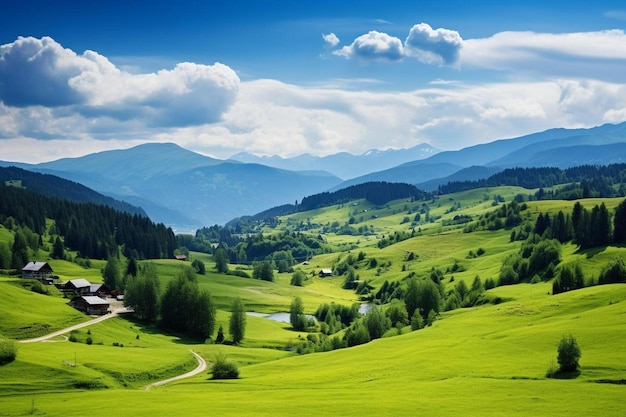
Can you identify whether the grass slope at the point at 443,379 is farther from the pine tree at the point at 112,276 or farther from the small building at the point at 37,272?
the small building at the point at 37,272

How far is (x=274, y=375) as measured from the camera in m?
96.2

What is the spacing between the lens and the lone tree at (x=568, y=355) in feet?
239

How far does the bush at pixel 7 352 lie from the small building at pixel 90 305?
174ft

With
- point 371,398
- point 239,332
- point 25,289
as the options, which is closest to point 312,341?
point 239,332

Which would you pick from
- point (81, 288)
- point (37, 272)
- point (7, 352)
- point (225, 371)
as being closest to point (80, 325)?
point (81, 288)

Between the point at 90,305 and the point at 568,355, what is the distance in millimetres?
101963

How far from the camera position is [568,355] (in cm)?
7288

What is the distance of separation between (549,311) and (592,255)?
5999 centimetres

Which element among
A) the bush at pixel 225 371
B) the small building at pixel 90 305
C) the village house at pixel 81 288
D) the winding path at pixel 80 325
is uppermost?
the village house at pixel 81 288

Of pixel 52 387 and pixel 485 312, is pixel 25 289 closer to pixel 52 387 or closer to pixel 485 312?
pixel 52 387

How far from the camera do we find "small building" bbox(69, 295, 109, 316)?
141 m

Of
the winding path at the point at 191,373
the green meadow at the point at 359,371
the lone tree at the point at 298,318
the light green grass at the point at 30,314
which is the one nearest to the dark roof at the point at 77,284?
the light green grass at the point at 30,314

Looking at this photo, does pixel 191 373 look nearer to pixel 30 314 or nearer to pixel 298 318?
pixel 30 314

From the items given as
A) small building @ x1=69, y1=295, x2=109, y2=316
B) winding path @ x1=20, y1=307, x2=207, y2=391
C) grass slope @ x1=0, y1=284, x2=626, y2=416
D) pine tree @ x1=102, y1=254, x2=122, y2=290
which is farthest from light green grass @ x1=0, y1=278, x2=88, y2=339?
grass slope @ x1=0, y1=284, x2=626, y2=416
